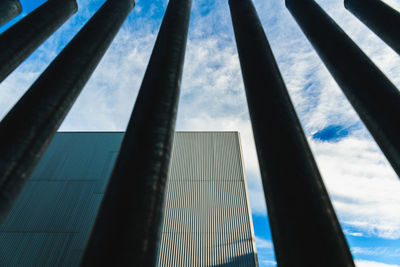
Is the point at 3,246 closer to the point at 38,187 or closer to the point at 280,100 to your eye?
the point at 38,187

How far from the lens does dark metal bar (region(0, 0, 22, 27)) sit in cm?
837

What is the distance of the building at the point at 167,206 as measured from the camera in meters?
11.7

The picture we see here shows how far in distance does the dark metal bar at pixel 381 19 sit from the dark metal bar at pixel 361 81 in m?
2.17

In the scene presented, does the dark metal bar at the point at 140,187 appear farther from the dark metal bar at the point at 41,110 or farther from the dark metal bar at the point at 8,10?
the dark metal bar at the point at 8,10

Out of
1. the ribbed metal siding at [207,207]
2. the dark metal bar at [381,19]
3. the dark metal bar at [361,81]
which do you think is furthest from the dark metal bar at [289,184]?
the ribbed metal siding at [207,207]

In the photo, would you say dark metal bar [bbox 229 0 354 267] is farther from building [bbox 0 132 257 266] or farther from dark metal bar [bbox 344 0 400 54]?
building [bbox 0 132 257 266]

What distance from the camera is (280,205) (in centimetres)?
330

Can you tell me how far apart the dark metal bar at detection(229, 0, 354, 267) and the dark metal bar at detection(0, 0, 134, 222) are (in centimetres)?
570

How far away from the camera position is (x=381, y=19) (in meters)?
7.87

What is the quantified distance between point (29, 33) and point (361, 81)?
→ 1255 centimetres

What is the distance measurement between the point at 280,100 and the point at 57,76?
6.77 m

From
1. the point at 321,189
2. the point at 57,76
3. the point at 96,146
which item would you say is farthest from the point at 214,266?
the point at 96,146

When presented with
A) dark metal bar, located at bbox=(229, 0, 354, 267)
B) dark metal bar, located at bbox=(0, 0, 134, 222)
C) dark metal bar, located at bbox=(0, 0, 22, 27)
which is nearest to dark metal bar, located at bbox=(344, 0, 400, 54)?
dark metal bar, located at bbox=(229, 0, 354, 267)

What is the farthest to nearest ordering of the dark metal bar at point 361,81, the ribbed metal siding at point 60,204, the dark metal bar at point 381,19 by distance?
the ribbed metal siding at point 60,204
the dark metal bar at point 381,19
the dark metal bar at point 361,81
